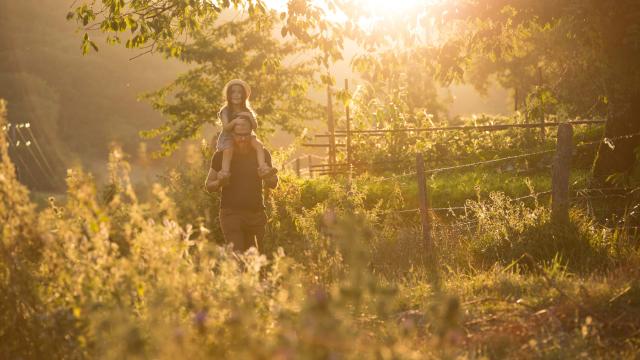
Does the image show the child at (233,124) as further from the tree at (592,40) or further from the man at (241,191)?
the tree at (592,40)

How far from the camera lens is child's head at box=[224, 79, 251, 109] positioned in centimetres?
736

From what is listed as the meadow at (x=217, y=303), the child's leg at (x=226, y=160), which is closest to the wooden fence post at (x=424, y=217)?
the meadow at (x=217, y=303)

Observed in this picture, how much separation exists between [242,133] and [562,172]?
12.2 feet

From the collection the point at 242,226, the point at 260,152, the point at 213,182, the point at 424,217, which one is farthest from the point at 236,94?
the point at 424,217

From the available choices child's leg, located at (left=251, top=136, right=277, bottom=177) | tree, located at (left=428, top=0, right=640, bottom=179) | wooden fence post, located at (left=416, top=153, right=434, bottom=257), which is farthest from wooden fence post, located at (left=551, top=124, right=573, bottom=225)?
child's leg, located at (left=251, top=136, right=277, bottom=177)

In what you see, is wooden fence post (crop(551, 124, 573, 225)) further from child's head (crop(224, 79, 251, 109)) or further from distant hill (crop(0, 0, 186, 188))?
distant hill (crop(0, 0, 186, 188))

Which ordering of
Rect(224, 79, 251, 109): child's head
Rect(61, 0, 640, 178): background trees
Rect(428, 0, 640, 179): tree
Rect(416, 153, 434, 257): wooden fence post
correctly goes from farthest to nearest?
Rect(428, 0, 640, 179): tree < Rect(416, 153, 434, 257): wooden fence post < Rect(61, 0, 640, 178): background trees < Rect(224, 79, 251, 109): child's head

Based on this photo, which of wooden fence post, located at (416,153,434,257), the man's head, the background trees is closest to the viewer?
the man's head

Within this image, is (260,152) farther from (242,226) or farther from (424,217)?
(424,217)

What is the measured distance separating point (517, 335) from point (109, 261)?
2.57 meters

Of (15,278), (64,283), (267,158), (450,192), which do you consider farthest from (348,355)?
(450,192)

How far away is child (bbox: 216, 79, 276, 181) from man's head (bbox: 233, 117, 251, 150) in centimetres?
4

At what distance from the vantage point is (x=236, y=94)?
289 inches

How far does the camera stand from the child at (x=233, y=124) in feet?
23.2
